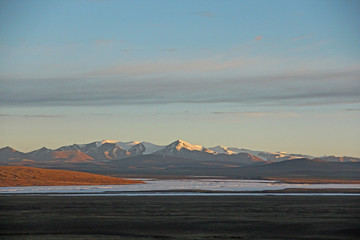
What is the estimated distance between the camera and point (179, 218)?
113 feet

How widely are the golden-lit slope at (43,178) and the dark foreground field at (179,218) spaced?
26016 millimetres

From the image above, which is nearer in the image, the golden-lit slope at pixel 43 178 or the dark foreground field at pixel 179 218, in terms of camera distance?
the dark foreground field at pixel 179 218

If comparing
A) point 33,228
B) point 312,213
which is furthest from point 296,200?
point 33,228

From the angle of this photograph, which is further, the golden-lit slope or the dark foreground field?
the golden-lit slope

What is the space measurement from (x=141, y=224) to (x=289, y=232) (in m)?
7.47

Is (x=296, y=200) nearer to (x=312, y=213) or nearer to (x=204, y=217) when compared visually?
(x=312, y=213)

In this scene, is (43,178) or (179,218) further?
(43,178)

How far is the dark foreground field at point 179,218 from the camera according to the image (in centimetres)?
2841

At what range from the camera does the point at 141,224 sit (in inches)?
1257

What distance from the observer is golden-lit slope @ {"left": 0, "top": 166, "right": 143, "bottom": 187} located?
74000mm

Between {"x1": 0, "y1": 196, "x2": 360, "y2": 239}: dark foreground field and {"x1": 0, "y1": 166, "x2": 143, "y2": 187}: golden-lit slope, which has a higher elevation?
{"x1": 0, "y1": 166, "x2": 143, "y2": 187}: golden-lit slope

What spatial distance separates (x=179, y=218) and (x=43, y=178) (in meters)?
48.7

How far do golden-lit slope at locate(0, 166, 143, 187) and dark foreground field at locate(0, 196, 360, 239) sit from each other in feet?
85.4

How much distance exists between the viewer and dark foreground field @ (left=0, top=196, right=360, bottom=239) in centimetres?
2841
